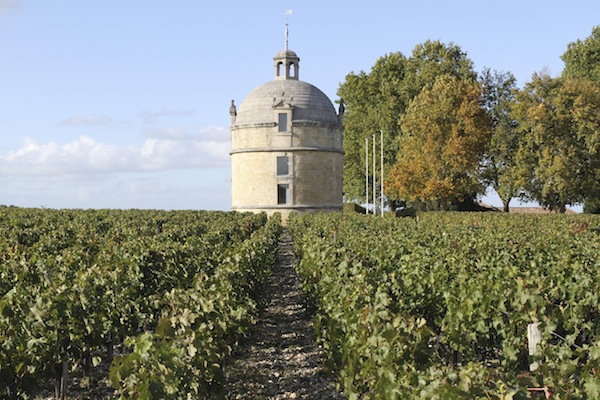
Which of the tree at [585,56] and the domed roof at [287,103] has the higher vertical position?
the tree at [585,56]

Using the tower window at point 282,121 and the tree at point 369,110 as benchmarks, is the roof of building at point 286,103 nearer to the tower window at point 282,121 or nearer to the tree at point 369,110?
the tower window at point 282,121

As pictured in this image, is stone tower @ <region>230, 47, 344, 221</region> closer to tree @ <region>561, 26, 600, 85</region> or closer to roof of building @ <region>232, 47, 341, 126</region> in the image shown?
roof of building @ <region>232, 47, 341, 126</region>

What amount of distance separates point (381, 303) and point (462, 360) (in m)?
3.72

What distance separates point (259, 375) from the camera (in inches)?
378

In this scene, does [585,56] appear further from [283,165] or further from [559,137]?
[283,165]

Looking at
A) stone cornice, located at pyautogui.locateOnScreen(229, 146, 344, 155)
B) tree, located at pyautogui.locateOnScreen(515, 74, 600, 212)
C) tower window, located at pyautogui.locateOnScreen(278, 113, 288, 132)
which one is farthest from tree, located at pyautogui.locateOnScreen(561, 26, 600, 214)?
tower window, located at pyautogui.locateOnScreen(278, 113, 288, 132)

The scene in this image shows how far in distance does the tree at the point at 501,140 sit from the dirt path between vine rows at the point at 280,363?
30.6 m

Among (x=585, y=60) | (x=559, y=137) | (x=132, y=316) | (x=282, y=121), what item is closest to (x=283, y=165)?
(x=282, y=121)

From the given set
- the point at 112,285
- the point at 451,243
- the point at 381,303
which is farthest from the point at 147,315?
the point at 451,243

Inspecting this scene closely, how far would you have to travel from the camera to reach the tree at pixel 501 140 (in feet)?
139

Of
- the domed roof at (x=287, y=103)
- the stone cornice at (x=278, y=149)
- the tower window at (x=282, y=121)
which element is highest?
the domed roof at (x=287, y=103)

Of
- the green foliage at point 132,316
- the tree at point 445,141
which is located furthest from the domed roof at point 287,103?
the green foliage at point 132,316

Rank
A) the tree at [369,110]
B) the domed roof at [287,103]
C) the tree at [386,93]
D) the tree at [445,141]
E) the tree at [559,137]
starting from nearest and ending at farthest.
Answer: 1. the tree at [559,137]
2. the tree at [445,141]
3. the domed roof at [287,103]
4. the tree at [386,93]
5. the tree at [369,110]

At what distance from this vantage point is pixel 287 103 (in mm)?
46469
